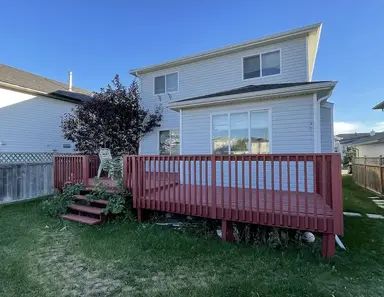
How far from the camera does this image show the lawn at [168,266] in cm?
357

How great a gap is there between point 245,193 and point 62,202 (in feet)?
16.3

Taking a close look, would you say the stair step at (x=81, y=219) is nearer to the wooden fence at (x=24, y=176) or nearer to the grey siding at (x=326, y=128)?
the wooden fence at (x=24, y=176)

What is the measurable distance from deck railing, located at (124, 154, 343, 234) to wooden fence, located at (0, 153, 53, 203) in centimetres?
568

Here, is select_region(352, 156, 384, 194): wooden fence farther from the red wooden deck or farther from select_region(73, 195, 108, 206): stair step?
select_region(73, 195, 108, 206): stair step

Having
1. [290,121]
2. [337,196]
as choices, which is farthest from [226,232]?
[290,121]

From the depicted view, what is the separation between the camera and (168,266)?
4.25m

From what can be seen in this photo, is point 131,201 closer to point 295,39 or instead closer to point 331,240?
point 331,240

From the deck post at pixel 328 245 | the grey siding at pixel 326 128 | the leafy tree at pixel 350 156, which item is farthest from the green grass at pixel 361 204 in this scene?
the leafy tree at pixel 350 156

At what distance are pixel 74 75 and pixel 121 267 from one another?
61.6ft

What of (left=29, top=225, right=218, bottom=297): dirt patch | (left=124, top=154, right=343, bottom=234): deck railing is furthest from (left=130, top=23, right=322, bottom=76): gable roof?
(left=29, top=225, right=218, bottom=297): dirt patch

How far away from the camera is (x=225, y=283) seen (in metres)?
3.66

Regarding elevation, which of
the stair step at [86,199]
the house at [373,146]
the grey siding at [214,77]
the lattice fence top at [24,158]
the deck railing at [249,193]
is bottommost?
the stair step at [86,199]

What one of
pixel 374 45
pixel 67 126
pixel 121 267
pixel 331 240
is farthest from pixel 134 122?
pixel 374 45

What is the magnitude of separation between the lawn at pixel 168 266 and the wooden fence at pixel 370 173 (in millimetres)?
7668
